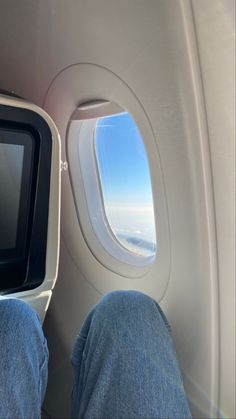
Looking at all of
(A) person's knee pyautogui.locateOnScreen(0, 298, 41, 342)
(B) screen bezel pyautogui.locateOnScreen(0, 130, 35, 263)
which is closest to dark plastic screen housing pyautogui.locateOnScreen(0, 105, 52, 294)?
(B) screen bezel pyautogui.locateOnScreen(0, 130, 35, 263)

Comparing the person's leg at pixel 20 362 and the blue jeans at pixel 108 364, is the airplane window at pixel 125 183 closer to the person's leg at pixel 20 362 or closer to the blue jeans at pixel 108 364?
the blue jeans at pixel 108 364

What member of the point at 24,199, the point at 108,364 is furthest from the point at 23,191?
the point at 108,364

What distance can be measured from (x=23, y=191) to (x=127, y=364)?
19.1 inches

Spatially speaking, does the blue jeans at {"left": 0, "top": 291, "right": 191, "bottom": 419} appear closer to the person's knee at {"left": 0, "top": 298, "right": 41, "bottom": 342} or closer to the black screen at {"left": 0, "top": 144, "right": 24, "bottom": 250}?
the person's knee at {"left": 0, "top": 298, "right": 41, "bottom": 342}

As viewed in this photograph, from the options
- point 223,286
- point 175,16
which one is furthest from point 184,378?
point 175,16

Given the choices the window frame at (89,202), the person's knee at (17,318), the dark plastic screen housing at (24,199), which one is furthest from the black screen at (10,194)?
the window frame at (89,202)

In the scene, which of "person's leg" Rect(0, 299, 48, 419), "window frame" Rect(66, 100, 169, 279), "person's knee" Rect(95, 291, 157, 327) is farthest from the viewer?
"window frame" Rect(66, 100, 169, 279)

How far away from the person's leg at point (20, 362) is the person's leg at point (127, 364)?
0.33ft

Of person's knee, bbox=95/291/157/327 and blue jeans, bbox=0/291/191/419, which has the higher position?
person's knee, bbox=95/291/157/327

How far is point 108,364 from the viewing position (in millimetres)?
767

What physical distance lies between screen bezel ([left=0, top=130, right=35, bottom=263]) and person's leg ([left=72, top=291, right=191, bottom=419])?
258 millimetres

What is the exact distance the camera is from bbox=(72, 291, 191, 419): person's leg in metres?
0.70

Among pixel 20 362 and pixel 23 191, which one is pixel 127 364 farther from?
pixel 23 191

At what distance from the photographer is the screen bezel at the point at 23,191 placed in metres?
0.90
